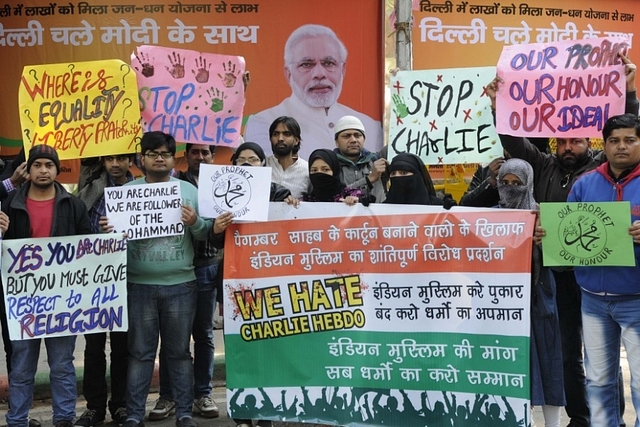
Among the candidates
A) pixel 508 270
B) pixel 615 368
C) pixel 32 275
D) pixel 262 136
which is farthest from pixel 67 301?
pixel 262 136

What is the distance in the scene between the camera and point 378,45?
942 centimetres

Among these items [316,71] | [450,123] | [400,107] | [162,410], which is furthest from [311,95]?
[162,410]

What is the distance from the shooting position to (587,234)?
4.98m

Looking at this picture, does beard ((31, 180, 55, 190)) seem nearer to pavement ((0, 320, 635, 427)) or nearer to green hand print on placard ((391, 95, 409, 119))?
pavement ((0, 320, 635, 427))

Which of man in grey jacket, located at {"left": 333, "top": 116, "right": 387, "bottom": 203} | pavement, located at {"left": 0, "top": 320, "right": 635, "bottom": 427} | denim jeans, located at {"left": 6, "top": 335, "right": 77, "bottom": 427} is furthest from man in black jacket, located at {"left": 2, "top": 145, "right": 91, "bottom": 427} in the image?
man in grey jacket, located at {"left": 333, "top": 116, "right": 387, "bottom": 203}

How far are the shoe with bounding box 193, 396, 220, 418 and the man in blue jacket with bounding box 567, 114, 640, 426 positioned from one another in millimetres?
2470

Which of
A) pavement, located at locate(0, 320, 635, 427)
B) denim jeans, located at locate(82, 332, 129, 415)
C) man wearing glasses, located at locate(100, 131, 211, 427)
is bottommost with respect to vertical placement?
pavement, located at locate(0, 320, 635, 427)

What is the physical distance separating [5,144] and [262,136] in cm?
251

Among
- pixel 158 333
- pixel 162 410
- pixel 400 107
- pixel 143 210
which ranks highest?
pixel 400 107

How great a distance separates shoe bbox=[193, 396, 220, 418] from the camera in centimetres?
629

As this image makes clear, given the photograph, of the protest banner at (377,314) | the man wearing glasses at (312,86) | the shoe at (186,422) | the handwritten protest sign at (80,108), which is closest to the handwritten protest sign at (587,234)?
the protest banner at (377,314)

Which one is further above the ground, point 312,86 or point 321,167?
point 312,86

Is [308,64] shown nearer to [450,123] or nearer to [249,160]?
[450,123]

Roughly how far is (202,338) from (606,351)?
264cm
